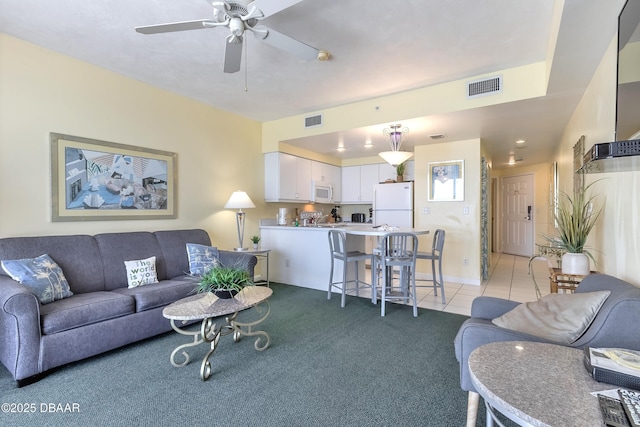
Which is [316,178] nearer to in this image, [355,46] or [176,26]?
[355,46]

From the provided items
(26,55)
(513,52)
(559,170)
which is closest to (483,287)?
(559,170)

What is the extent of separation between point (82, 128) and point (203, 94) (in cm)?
139

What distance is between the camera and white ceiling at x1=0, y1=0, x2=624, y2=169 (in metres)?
2.27

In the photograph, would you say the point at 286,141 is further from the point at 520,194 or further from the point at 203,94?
the point at 520,194

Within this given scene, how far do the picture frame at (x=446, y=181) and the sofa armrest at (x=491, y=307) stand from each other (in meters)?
3.29

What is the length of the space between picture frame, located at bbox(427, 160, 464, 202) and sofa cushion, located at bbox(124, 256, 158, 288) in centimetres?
422

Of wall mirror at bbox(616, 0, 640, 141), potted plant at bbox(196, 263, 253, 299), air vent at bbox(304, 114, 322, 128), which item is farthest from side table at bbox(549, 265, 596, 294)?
air vent at bbox(304, 114, 322, 128)

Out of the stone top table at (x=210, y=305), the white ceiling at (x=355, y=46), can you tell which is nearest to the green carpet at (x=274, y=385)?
the stone top table at (x=210, y=305)

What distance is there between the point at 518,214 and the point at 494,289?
4.31m

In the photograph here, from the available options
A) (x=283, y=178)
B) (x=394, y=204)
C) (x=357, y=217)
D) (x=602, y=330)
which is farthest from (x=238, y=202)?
(x=602, y=330)

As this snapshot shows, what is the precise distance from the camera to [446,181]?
518cm

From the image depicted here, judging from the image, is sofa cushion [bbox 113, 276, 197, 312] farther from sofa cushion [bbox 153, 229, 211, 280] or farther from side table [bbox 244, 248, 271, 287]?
side table [bbox 244, 248, 271, 287]

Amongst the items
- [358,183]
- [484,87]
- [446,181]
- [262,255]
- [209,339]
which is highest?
[484,87]

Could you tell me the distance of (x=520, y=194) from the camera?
7.96 m
